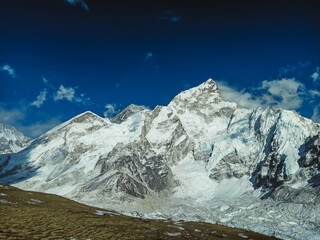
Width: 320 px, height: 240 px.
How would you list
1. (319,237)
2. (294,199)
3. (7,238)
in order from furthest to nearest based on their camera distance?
(294,199), (319,237), (7,238)

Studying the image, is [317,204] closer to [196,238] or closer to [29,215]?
[196,238]

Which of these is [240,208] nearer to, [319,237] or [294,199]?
[294,199]

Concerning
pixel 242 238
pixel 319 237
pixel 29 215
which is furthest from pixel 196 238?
pixel 319 237

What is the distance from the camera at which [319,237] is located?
136 metres

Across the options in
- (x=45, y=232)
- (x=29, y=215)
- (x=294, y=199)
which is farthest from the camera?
(x=294, y=199)

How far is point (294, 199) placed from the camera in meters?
181

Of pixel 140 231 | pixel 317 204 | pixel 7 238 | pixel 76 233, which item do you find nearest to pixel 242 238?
pixel 140 231

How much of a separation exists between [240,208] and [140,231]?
617 ft

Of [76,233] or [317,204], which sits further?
[317,204]

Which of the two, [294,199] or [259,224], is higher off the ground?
[294,199]

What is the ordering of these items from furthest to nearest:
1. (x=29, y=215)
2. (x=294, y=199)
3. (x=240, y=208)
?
1. (x=240, y=208)
2. (x=294, y=199)
3. (x=29, y=215)

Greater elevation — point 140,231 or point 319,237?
point 140,231

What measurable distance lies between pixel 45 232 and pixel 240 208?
198259mm

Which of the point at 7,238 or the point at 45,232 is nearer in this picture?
the point at 7,238
